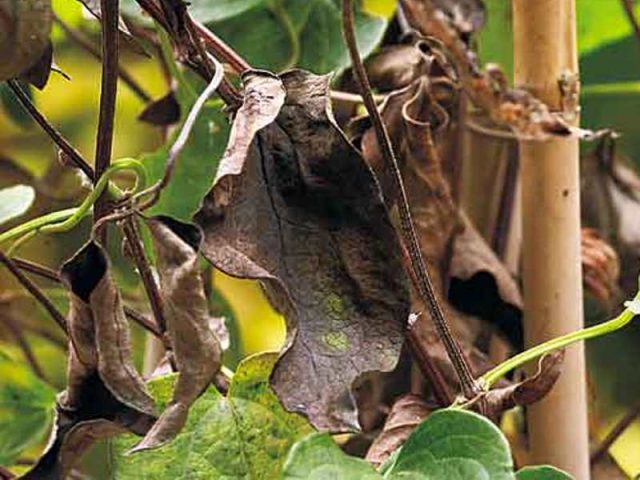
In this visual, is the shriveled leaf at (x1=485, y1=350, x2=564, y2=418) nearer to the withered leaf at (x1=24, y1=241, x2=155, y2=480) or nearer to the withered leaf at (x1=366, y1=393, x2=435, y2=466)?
the withered leaf at (x1=366, y1=393, x2=435, y2=466)

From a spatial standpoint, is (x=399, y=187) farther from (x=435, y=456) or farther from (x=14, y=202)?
(x=14, y=202)

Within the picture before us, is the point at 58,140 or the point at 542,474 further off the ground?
the point at 58,140

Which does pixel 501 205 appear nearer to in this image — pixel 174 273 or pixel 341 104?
pixel 341 104

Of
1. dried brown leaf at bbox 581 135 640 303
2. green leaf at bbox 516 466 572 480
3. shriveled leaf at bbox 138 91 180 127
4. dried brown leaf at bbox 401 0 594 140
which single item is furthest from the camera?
dried brown leaf at bbox 581 135 640 303

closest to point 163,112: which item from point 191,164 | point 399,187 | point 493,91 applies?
point 191,164

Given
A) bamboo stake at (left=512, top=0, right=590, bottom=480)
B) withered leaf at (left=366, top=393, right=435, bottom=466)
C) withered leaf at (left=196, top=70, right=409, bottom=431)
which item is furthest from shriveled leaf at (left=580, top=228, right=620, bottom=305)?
withered leaf at (left=196, top=70, right=409, bottom=431)

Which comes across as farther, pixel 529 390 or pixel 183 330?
pixel 529 390

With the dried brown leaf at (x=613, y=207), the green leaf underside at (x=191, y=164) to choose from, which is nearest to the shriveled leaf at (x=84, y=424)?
the green leaf underside at (x=191, y=164)
